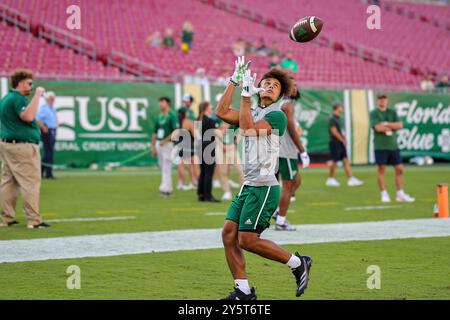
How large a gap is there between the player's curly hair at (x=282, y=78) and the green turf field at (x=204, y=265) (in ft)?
5.56

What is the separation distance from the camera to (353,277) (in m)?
7.51

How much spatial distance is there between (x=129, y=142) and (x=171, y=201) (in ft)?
26.8

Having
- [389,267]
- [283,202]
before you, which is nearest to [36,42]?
[283,202]

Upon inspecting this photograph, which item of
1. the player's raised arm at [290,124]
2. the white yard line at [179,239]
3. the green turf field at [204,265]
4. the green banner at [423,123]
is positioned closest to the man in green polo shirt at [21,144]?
the green turf field at [204,265]

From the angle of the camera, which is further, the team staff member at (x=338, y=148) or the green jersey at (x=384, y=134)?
the team staff member at (x=338, y=148)

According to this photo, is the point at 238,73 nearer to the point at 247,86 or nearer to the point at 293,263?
the point at 247,86

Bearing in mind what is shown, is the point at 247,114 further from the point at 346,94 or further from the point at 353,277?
the point at 346,94

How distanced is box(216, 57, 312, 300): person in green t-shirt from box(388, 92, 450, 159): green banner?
19988 mm

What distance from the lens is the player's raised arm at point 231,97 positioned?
21.6ft

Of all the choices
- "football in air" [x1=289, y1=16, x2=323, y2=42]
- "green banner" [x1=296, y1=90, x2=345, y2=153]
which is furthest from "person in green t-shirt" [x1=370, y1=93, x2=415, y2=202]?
"green banner" [x1=296, y1=90, x2=345, y2=153]

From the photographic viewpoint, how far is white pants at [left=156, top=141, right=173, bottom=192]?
52.0ft

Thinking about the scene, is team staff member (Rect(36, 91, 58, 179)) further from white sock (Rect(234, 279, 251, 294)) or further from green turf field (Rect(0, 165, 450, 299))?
white sock (Rect(234, 279, 251, 294))

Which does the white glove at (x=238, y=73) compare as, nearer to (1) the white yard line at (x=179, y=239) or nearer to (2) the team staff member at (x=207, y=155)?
(1) the white yard line at (x=179, y=239)

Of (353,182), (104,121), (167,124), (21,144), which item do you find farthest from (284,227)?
(104,121)
